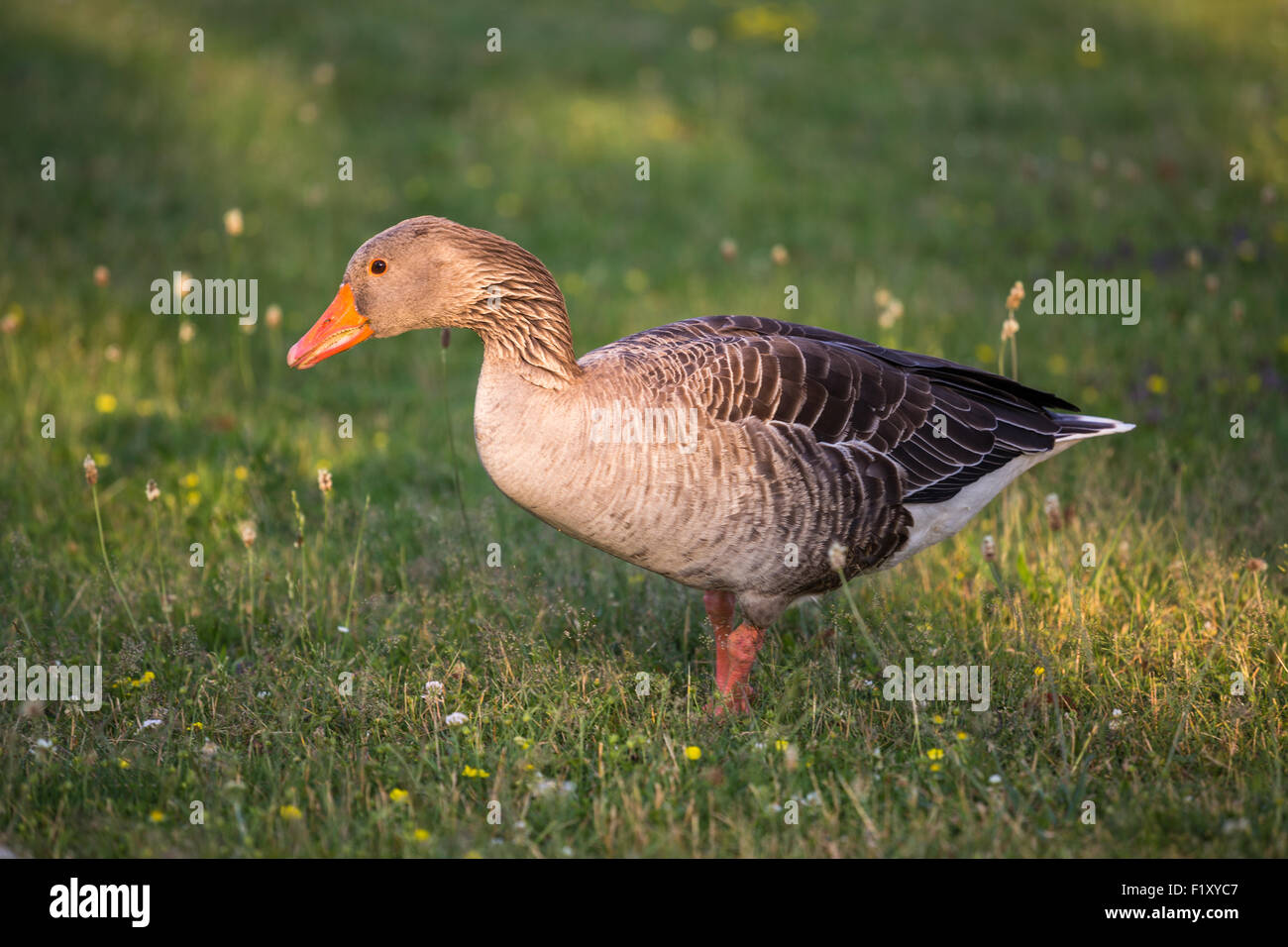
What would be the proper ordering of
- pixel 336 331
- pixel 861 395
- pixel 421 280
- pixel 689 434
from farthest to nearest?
pixel 861 395 < pixel 336 331 < pixel 421 280 < pixel 689 434

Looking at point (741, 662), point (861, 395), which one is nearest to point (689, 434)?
point (861, 395)

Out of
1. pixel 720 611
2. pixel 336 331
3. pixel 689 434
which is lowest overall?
pixel 720 611

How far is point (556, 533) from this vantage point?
644 centimetres

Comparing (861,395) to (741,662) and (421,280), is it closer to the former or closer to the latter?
(741,662)

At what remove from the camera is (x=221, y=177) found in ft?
34.8

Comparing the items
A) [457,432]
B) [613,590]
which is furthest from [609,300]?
[613,590]

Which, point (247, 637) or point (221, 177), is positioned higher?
point (221, 177)

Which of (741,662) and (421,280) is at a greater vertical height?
(421,280)

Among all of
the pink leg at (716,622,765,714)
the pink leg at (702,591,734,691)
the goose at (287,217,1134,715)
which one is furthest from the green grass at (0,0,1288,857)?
the goose at (287,217,1134,715)

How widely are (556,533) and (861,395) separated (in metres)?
2.28

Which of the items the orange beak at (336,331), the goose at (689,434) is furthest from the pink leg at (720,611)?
the orange beak at (336,331)

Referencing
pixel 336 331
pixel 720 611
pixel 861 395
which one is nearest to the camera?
pixel 336 331
